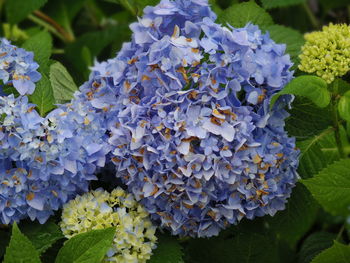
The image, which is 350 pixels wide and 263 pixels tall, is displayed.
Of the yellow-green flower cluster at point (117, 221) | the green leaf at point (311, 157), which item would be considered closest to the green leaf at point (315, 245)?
the green leaf at point (311, 157)

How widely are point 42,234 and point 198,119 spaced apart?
393mm

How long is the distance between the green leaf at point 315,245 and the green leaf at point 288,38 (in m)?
0.47

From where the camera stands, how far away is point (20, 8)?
1.85 meters

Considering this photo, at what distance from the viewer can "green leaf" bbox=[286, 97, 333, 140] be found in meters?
1.37

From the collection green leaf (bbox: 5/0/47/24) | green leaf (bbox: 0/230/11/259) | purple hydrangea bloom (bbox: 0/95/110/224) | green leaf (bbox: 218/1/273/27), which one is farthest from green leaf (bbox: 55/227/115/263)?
green leaf (bbox: 5/0/47/24)

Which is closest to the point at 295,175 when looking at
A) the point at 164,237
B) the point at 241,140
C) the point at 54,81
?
the point at 241,140

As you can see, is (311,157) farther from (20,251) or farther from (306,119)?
(20,251)

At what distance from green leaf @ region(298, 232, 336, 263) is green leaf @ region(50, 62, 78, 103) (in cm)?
69

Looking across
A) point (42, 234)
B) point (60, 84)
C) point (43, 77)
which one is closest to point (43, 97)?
point (43, 77)

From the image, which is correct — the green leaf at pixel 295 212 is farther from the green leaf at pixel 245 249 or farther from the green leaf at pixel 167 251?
the green leaf at pixel 167 251

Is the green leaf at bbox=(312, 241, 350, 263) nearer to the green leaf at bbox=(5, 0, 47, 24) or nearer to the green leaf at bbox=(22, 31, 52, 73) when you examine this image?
the green leaf at bbox=(22, 31, 52, 73)

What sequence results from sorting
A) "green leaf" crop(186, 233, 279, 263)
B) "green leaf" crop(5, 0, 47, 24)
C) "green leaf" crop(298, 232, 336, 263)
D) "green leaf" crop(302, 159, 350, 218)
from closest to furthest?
"green leaf" crop(302, 159, 350, 218)
"green leaf" crop(186, 233, 279, 263)
"green leaf" crop(298, 232, 336, 263)
"green leaf" crop(5, 0, 47, 24)

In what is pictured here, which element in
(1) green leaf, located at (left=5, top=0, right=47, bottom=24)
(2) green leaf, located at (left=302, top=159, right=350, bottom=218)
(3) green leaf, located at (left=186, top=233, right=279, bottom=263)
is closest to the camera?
(2) green leaf, located at (left=302, top=159, right=350, bottom=218)

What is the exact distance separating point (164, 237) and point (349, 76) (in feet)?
2.04
